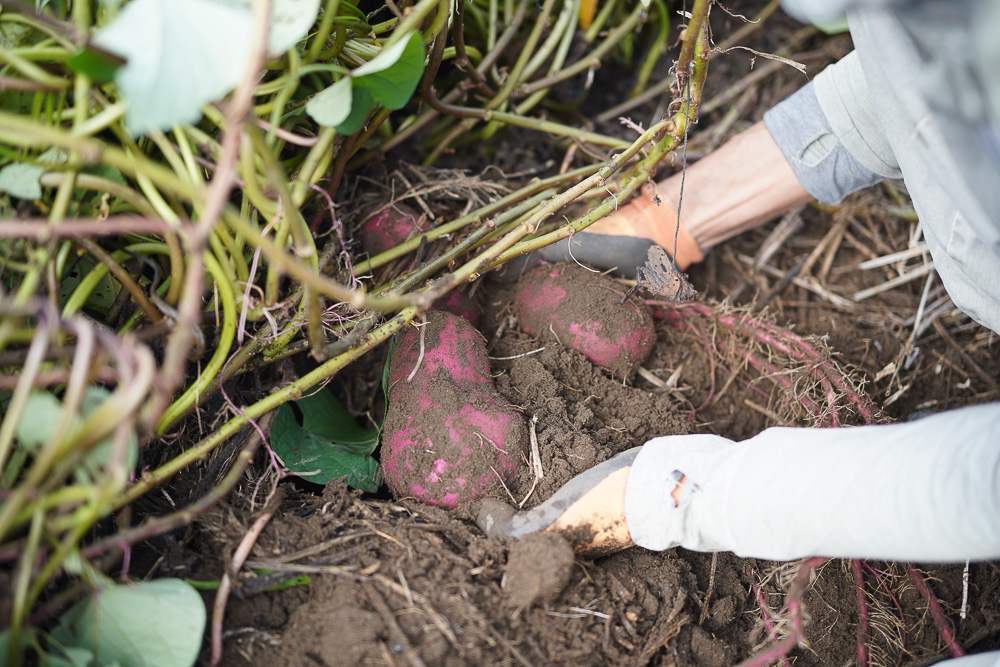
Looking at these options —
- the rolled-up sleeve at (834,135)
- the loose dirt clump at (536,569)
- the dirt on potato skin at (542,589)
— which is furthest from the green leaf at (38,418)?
the rolled-up sleeve at (834,135)

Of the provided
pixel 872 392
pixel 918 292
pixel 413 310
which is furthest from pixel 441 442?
pixel 918 292

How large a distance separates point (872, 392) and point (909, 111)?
67 centimetres

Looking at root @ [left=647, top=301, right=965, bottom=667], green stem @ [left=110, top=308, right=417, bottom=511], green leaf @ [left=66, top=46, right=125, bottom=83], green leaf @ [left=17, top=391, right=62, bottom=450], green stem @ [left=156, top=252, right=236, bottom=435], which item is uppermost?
green leaf @ [left=66, top=46, right=125, bottom=83]

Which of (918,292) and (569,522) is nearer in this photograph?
(569,522)

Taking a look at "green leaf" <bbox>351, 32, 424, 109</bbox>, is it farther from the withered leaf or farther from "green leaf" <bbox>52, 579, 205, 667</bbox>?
"green leaf" <bbox>52, 579, 205, 667</bbox>

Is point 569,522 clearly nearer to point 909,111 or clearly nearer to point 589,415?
point 589,415

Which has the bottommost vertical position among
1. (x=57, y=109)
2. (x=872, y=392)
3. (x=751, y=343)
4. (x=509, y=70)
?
(x=872, y=392)

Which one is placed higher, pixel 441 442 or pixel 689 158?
pixel 689 158

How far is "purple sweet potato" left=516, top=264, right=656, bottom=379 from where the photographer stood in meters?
1.11

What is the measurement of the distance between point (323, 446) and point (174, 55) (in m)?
0.62

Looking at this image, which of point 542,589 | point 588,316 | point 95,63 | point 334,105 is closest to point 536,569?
point 542,589

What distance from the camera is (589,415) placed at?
3.37ft

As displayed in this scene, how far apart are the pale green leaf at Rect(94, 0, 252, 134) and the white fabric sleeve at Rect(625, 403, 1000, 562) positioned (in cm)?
65

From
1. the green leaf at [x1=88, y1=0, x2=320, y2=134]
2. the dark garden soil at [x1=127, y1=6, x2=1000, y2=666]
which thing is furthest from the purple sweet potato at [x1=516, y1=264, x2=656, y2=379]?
the green leaf at [x1=88, y1=0, x2=320, y2=134]
